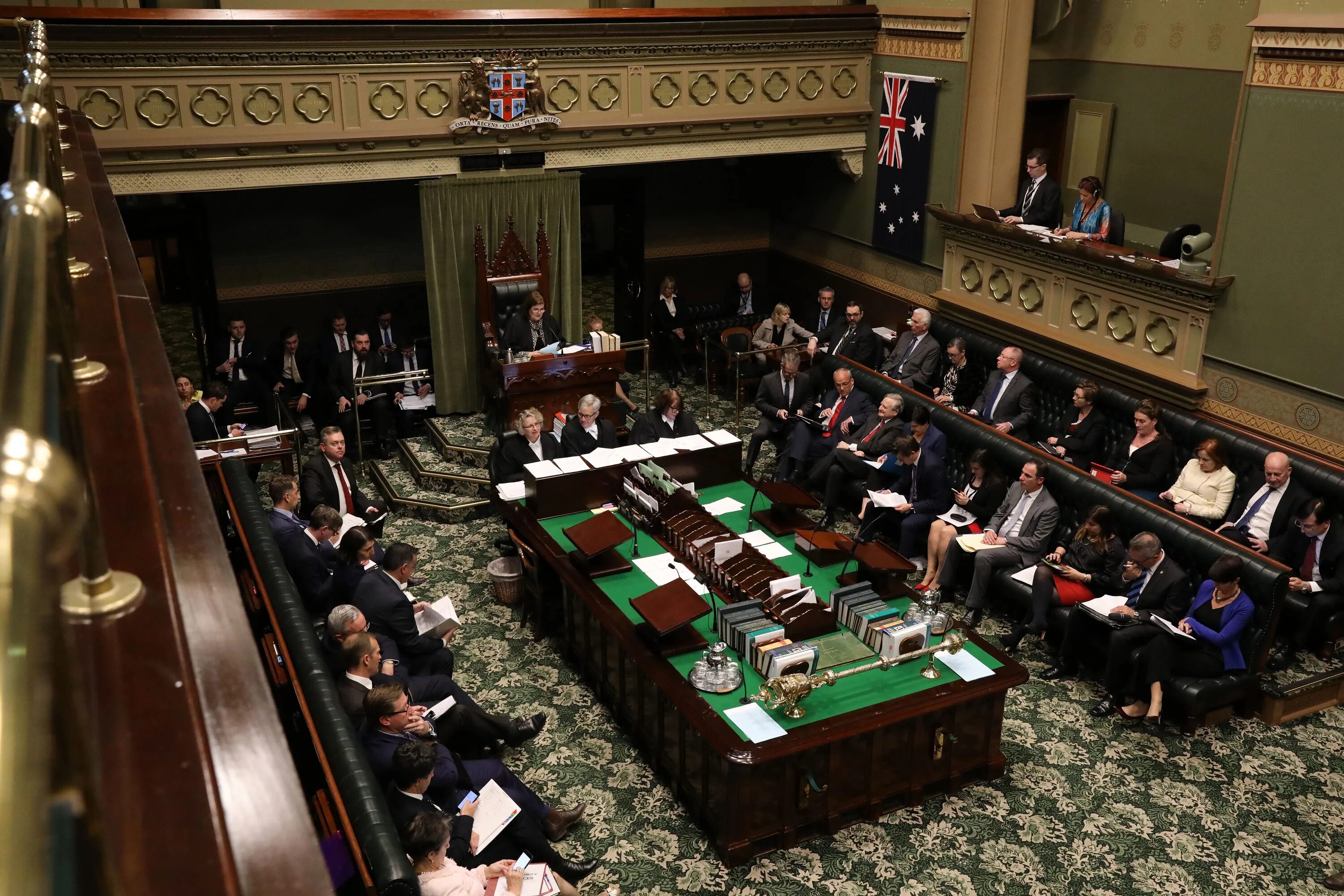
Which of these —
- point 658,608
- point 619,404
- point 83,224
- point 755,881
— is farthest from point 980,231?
point 83,224

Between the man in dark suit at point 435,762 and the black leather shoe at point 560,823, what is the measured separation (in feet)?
0.27

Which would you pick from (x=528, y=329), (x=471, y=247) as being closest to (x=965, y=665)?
(x=528, y=329)

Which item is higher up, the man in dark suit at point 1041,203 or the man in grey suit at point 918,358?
the man in dark suit at point 1041,203

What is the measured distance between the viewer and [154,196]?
11.8 m

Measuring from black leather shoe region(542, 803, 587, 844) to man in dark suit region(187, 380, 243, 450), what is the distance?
4.70 metres

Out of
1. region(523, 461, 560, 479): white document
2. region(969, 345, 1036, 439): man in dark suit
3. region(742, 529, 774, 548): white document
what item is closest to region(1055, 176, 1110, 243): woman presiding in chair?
region(969, 345, 1036, 439): man in dark suit

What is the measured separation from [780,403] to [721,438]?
215cm

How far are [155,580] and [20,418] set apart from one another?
0.60 metres

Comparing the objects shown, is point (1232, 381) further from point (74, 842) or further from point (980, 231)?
point (74, 842)

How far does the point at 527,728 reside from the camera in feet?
22.9

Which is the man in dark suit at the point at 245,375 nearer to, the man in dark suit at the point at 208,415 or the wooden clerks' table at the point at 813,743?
the man in dark suit at the point at 208,415

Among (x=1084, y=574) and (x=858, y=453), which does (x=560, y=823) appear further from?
(x=858, y=453)

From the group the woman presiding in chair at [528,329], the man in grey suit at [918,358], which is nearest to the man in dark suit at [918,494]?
the man in grey suit at [918,358]

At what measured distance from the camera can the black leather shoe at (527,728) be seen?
6.92m
